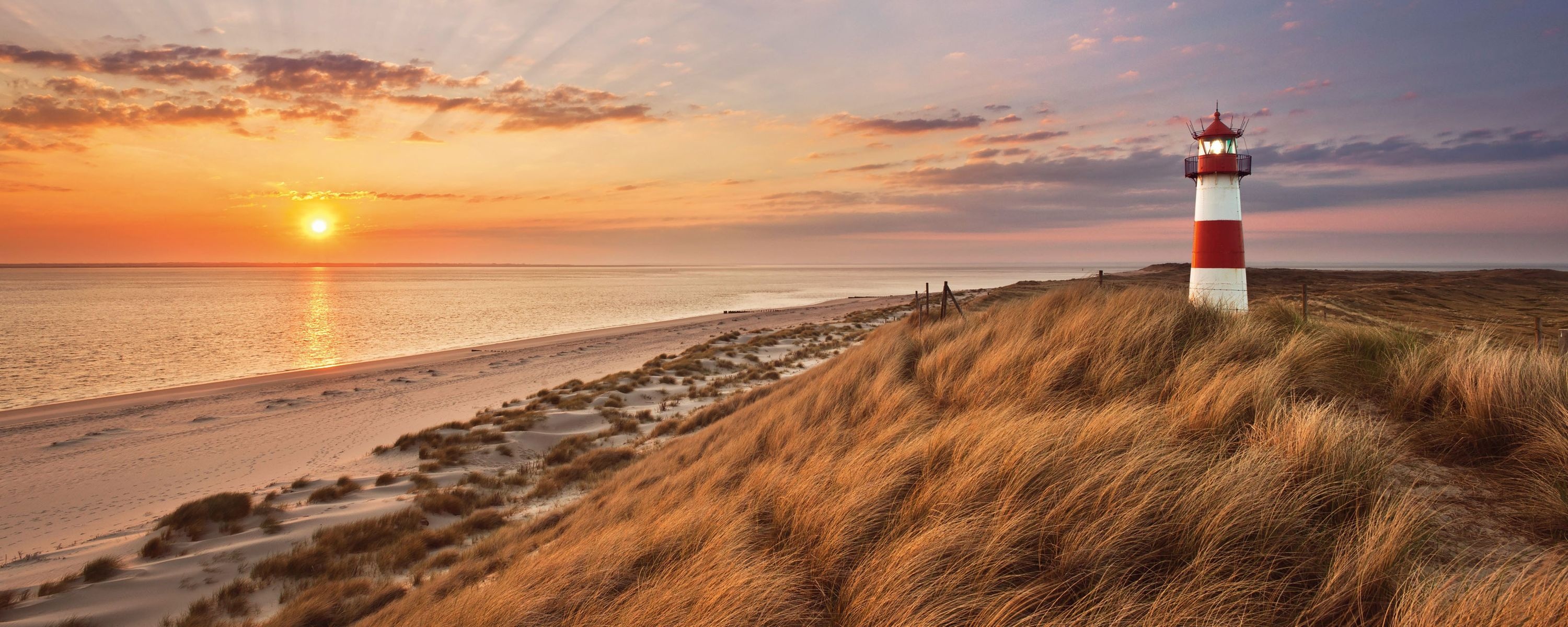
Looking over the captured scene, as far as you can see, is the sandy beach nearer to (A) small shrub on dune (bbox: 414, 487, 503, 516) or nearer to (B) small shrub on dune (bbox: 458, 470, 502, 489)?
(B) small shrub on dune (bbox: 458, 470, 502, 489)

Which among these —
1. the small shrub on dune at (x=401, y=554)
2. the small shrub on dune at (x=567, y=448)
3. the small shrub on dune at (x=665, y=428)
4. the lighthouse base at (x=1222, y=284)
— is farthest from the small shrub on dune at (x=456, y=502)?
the lighthouse base at (x=1222, y=284)

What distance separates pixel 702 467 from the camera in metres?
7.11

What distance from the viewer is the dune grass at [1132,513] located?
101 inches

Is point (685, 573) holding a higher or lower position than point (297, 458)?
higher

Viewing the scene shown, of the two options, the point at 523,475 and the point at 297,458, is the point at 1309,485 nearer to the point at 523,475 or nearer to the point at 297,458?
the point at 523,475

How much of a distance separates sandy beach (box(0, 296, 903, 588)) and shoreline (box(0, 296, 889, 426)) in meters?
0.09

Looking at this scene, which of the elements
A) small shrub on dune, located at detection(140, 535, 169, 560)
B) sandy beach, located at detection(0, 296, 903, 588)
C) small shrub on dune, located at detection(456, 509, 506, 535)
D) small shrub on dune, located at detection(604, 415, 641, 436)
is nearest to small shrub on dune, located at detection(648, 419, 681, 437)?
small shrub on dune, located at detection(604, 415, 641, 436)

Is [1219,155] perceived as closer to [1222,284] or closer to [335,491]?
[1222,284]

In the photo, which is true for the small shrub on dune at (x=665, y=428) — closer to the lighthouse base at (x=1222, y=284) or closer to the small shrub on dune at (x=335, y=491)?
the small shrub on dune at (x=335, y=491)

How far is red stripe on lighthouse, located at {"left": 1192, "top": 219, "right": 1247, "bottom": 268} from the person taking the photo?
1491cm

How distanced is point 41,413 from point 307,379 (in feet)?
20.6

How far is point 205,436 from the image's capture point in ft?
48.9

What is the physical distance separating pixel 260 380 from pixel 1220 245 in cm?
3081

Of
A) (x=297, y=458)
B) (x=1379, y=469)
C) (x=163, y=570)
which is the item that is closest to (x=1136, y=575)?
(x=1379, y=469)
